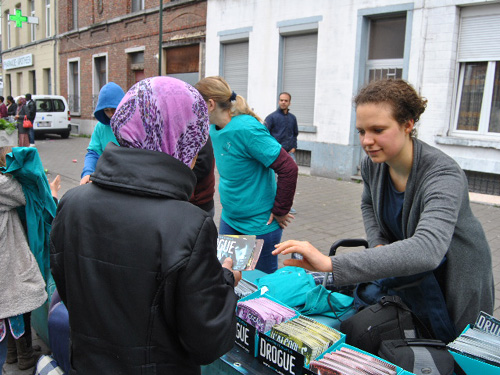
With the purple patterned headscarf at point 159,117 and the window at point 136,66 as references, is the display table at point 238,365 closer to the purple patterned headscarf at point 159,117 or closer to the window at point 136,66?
the purple patterned headscarf at point 159,117

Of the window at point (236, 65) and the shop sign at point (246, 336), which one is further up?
the window at point (236, 65)

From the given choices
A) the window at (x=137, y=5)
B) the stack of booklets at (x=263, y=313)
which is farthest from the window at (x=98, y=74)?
the stack of booklets at (x=263, y=313)

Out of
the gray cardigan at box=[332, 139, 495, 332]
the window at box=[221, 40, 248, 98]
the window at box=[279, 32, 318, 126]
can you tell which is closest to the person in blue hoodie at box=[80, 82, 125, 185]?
the gray cardigan at box=[332, 139, 495, 332]

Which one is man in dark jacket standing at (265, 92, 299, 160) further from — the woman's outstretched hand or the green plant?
the woman's outstretched hand

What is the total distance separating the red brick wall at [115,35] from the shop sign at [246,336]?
13.3 m

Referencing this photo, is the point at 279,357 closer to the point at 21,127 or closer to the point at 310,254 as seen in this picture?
the point at 310,254

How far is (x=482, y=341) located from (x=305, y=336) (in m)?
0.69

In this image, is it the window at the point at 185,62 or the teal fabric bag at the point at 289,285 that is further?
the window at the point at 185,62

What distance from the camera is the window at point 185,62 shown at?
48.0 feet

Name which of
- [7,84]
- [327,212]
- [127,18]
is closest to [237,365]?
[327,212]

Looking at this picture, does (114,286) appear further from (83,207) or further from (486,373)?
(486,373)

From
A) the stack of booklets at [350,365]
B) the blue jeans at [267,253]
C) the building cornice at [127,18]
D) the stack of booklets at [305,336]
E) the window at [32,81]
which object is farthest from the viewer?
the window at [32,81]

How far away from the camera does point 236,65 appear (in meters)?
13.1

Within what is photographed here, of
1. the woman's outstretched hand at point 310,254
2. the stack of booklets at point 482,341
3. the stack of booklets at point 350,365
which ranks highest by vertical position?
the woman's outstretched hand at point 310,254
